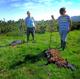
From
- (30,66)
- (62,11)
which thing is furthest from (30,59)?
(62,11)

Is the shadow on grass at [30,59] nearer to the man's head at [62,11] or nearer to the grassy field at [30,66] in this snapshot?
the grassy field at [30,66]

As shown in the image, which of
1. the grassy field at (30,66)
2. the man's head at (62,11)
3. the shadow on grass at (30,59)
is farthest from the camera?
the man's head at (62,11)

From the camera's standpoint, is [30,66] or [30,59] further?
[30,59]

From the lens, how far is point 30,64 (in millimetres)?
12211

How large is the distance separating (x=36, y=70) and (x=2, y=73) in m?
1.45

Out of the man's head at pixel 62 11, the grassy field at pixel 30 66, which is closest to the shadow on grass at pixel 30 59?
the grassy field at pixel 30 66

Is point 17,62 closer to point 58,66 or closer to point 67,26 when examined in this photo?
point 58,66

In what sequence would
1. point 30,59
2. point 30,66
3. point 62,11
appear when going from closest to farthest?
1. point 30,66
2. point 30,59
3. point 62,11

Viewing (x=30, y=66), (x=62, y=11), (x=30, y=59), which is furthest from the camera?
(x=62, y=11)

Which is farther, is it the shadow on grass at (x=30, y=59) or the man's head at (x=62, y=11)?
the man's head at (x=62, y=11)

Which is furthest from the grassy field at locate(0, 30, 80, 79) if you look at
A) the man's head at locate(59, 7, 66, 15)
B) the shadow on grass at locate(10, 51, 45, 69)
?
the man's head at locate(59, 7, 66, 15)

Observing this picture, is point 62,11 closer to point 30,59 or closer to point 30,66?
point 30,59

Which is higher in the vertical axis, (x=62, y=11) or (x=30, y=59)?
(x=62, y=11)

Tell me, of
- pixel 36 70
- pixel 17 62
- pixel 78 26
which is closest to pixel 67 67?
pixel 36 70
